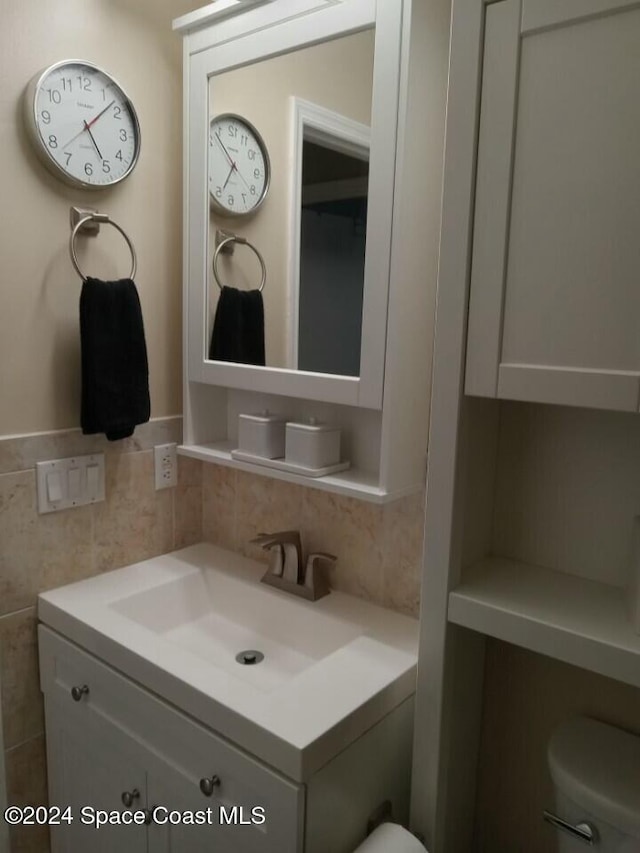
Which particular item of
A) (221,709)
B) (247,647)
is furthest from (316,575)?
(221,709)

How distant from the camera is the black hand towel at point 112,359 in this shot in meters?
1.48

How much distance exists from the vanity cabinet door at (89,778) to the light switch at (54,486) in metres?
0.47

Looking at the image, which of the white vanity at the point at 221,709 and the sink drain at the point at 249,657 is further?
the sink drain at the point at 249,657

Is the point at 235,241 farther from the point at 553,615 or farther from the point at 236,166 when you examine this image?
the point at 553,615

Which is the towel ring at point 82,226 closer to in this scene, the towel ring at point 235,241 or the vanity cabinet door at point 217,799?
the towel ring at point 235,241

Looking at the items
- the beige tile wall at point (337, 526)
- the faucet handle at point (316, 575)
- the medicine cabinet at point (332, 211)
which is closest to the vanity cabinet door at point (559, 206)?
the medicine cabinet at point (332, 211)

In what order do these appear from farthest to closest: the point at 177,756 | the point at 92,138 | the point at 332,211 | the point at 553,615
→ the point at 92,138 → the point at 332,211 → the point at 177,756 → the point at 553,615

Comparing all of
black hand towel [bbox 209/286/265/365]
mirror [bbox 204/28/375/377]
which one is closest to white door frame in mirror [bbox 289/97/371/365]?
mirror [bbox 204/28/375/377]

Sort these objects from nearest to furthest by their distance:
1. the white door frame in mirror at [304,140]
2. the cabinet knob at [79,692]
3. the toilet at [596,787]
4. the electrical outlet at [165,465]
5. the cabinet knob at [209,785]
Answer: the toilet at [596,787], the cabinet knob at [209,785], the white door frame in mirror at [304,140], the cabinet knob at [79,692], the electrical outlet at [165,465]

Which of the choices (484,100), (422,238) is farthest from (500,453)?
(484,100)

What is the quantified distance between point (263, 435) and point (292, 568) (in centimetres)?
34

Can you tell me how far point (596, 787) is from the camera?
3.56ft

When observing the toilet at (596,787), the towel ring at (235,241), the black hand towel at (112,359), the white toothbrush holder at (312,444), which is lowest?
the toilet at (596,787)

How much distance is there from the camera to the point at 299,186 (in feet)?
4.61
